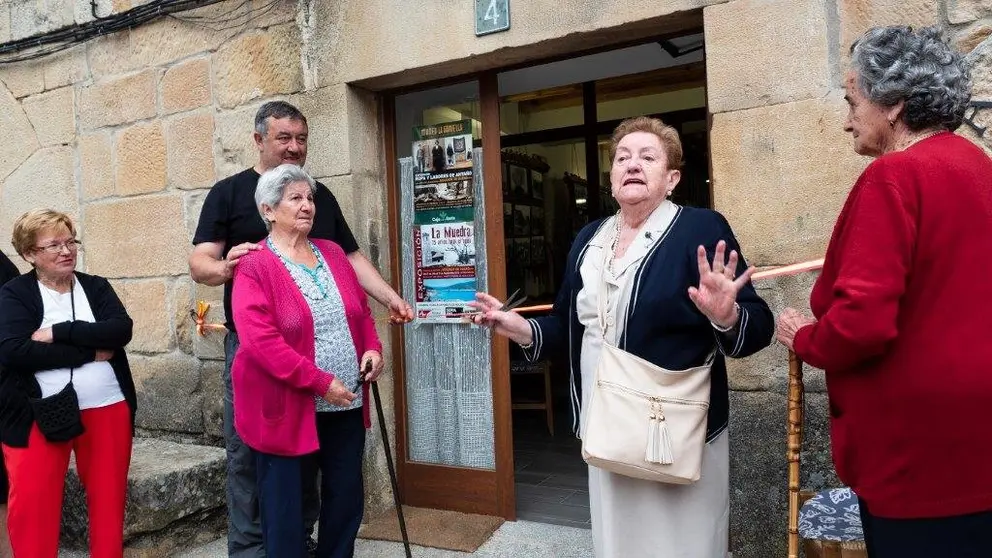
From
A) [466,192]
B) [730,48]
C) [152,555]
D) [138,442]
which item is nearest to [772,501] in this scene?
[730,48]

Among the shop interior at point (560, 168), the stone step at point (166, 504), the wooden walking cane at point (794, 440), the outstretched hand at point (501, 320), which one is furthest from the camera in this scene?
the shop interior at point (560, 168)

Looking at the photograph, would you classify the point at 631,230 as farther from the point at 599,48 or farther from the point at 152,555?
the point at 152,555

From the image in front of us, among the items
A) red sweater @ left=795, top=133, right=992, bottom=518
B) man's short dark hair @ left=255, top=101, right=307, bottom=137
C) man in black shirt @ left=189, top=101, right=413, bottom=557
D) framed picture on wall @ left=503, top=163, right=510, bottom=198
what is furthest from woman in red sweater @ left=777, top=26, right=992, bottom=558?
framed picture on wall @ left=503, top=163, right=510, bottom=198

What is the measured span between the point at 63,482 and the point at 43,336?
24.7 inches

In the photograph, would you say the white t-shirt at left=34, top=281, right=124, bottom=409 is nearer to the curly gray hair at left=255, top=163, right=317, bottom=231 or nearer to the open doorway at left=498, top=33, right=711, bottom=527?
the curly gray hair at left=255, top=163, right=317, bottom=231

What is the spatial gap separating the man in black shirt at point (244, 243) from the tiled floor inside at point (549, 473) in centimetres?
129

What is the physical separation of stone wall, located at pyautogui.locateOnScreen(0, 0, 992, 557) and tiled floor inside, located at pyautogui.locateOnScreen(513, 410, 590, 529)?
2.96 feet

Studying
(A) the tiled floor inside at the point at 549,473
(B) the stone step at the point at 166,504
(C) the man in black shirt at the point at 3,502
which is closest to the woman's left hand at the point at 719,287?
(A) the tiled floor inside at the point at 549,473

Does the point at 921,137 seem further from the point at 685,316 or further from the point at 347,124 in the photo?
the point at 347,124

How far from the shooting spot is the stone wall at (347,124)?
2.68 metres

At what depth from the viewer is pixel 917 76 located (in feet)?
5.15

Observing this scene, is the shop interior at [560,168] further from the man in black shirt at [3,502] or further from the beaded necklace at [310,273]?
the man in black shirt at [3,502]

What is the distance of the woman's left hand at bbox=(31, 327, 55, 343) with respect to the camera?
2.85 metres

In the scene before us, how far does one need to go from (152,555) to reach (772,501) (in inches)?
114
